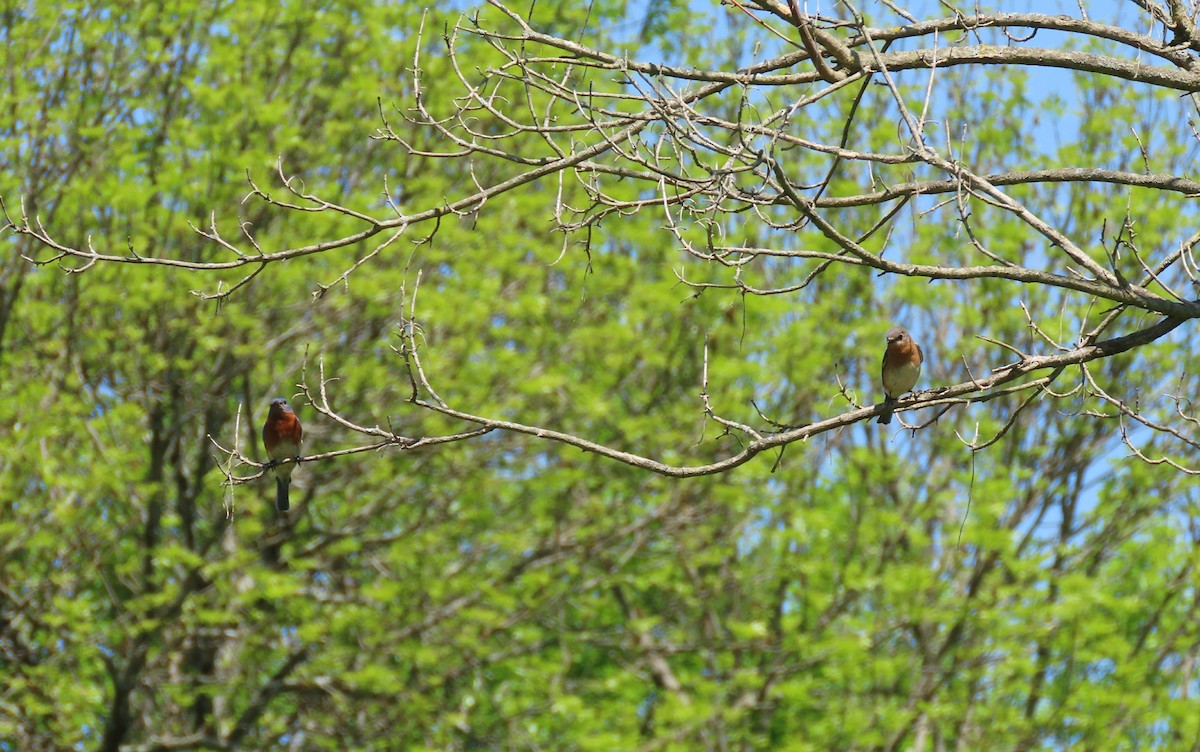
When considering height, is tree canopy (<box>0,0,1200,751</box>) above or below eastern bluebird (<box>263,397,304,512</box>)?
above

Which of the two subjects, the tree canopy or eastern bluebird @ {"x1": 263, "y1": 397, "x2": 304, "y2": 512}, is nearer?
eastern bluebird @ {"x1": 263, "y1": 397, "x2": 304, "y2": 512}

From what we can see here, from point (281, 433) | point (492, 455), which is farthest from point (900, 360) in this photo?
point (492, 455)

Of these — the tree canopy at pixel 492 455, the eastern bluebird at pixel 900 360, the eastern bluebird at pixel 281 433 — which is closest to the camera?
the eastern bluebird at pixel 900 360

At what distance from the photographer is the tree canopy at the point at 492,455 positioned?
1320 cm

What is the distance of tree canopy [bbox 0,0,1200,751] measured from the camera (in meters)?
13.2

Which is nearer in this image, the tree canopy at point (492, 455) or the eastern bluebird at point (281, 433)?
the eastern bluebird at point (281, 433)

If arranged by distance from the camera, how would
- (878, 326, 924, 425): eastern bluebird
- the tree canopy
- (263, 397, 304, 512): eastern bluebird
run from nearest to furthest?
(878, 326, 924, 425): eastern bluebird → (263, 397, 304, 512): eastern bluebird → the tree canopy

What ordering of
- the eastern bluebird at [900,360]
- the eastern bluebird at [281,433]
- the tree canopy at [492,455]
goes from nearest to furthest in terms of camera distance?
the eastern bluebird at [900,360], the eastern bluebird at [281,433], the tree canopy at [492,455]

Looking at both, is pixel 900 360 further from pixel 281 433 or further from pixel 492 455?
pixel 492 455

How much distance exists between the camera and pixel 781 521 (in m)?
16.3

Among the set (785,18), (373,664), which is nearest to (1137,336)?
(785,18)

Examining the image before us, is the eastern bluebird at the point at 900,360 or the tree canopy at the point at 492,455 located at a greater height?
the tree canopy at the point at 492,455

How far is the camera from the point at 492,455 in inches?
564

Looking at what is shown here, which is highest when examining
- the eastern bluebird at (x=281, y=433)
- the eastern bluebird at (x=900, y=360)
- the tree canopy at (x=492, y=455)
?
the tree canopy at (x=492, y=455)
